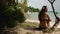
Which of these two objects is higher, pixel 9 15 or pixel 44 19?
pixel 9 15

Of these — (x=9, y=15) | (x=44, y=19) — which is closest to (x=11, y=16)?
(x=9, y=15)

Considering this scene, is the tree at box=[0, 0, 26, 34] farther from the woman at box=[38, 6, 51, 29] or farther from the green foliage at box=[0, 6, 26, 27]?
the woman at box=[38, 6, 51, 29]

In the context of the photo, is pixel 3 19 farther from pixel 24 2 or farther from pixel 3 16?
pixel 24 2

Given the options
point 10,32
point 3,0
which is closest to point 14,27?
point 10,32

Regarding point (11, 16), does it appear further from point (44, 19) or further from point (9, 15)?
point (44, 19)

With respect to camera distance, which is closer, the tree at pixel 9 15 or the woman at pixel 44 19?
the tree at pixel 9 15

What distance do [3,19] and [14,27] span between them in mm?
Answer: 729

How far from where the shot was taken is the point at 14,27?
954 cm

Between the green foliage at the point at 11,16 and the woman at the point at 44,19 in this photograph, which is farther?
the woman at the point at 44,19

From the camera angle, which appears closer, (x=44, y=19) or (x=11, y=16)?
(x=11, y=16)

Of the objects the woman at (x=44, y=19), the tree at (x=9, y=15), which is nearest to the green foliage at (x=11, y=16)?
the tree at (x=9, y=15)

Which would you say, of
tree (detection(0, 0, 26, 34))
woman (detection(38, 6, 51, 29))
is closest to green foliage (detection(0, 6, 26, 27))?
tree (detection(0, 0, 26, 34))

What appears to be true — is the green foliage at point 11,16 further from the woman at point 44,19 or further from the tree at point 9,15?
the woman at point 44,19

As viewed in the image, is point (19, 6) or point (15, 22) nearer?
point (15, 22)
